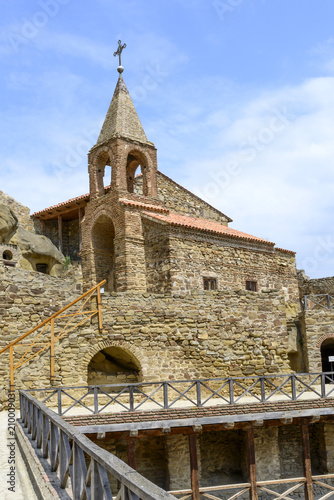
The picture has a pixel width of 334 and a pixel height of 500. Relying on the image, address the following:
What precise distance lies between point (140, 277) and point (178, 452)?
25.9ft

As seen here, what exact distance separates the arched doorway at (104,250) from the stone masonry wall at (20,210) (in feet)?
40.1

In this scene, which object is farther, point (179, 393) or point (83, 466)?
point (179, 393)

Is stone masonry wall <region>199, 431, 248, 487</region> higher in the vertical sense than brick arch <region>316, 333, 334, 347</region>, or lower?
lower

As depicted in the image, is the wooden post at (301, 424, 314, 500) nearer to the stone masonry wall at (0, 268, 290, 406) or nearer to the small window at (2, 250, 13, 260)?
the stone masonry wall at (0, 268, 290, 406)

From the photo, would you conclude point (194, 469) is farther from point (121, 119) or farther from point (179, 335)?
point (121, 119)

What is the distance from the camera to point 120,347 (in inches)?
612

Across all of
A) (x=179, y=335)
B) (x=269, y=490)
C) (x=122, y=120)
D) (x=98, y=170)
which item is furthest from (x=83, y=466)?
(x=122, y=120)

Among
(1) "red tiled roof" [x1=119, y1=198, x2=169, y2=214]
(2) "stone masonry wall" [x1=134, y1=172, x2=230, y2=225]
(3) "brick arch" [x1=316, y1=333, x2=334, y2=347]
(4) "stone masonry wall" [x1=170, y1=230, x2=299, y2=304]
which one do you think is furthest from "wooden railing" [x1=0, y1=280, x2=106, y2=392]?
(2) "stone masonry wall" [x1=134, y1=172, x2=230, y2=225]

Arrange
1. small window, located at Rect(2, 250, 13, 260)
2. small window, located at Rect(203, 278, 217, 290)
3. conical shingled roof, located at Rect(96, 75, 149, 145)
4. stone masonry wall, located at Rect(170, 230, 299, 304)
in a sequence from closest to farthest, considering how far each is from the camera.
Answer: stone masonry wall, located at Rect(170, 230, 299, 304), small window, located at Rect(203, 278, 217, 290), conical shingled roof, located at Rect(96, 75, 149, 145), small window, located at Rect(2, 250, 13, 260)

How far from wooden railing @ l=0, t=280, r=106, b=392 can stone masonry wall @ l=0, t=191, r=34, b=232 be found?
19.3 metres

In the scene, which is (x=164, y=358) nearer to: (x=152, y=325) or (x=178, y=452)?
(x=152, y=325)

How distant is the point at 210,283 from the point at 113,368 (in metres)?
6.66

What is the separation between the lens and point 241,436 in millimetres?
15914

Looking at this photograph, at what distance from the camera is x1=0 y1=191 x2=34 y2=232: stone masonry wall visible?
33656mm
